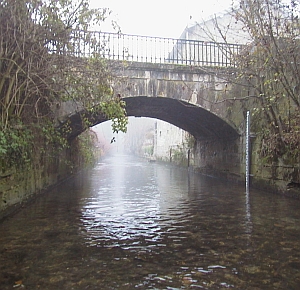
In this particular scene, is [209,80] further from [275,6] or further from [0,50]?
[0,50]

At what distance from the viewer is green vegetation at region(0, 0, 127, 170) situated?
22.9 feet

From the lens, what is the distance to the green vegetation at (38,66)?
6.98 m

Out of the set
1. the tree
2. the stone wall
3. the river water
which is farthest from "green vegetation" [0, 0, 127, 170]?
the tree

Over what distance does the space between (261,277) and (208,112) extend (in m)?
9.98

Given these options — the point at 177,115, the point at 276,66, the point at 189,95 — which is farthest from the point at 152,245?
the point at 177,115

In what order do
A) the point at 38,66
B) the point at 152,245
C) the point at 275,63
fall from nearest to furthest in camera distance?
1. the point at 152,245
2. the point at 38,66
3. the point at 275,63

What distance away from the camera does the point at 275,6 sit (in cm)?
932

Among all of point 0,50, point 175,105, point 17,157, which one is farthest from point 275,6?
point 17,157

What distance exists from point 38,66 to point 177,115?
368 inches

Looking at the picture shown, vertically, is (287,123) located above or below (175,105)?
below

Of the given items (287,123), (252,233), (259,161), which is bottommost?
(252,233)

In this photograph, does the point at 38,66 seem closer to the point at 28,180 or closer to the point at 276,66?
the point at 28,180

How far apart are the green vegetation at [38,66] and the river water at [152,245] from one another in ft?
5.95

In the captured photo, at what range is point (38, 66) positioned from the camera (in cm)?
780
